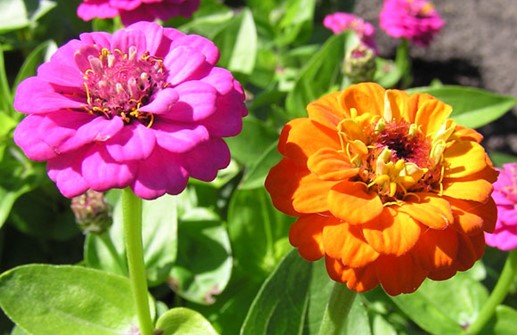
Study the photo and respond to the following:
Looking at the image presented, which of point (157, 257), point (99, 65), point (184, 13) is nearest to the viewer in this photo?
point (99, 65)

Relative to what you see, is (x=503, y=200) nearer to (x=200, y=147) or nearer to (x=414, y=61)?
(x=200, y=147)

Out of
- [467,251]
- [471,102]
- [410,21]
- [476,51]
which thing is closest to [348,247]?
[467,251]

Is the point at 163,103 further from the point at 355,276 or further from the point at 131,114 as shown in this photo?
the point at 355,276

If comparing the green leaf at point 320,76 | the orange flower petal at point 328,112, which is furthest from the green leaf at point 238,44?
the orange flower petal at point 328,112

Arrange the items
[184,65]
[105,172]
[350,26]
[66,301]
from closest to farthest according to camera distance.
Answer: [105,172] → [184,65] → [66,301] → [350,26]

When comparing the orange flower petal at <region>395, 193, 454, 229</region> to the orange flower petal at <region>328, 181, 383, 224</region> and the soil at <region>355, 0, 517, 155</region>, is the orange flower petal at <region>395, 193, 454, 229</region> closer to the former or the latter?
the orange flower petal at <region>328, 181, 383, 224</region>

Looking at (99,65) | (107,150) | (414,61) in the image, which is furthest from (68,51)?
(414,61)
